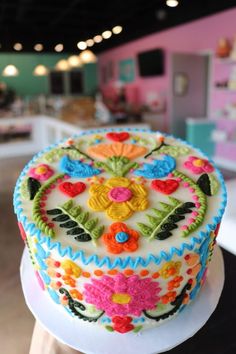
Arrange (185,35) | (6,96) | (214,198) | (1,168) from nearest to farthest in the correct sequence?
(214,198)
(1,168)
(185,35)
(6,96)

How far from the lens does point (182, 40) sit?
7.15 metres

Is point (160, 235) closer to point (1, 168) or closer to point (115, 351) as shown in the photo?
point (115, 351)

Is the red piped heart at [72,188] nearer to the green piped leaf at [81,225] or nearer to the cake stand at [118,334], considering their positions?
the green piped leaf at [81,225]

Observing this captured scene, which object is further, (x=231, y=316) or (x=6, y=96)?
(x=6, y=96)

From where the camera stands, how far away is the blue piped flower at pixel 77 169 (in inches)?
51.6

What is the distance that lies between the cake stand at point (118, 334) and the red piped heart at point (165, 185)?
429mm

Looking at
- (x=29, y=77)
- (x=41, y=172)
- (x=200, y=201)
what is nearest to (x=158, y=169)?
(x=200, y=201)

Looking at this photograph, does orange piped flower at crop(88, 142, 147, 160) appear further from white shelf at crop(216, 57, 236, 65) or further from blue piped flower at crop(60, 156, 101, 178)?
white shelf at crop(216, 57, 236, 65)

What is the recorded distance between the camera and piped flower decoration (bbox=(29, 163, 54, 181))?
1298 millimetres

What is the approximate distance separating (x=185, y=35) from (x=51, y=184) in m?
6.79

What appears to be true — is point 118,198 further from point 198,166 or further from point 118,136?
point 118,136

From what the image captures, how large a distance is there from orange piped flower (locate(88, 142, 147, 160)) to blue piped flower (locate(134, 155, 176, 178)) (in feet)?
0.36

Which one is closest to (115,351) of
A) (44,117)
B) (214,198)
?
(214,198)

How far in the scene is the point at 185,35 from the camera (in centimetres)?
700
